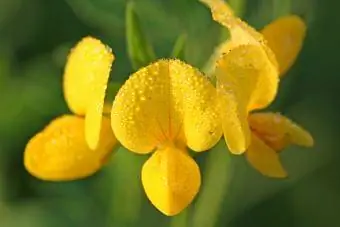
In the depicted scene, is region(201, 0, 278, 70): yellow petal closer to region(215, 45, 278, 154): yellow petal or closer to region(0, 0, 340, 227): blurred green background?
region(215, 45, 278, 154): yellow petal

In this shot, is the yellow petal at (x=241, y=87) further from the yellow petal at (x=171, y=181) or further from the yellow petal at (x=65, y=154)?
the yellow petal at (x=65, y=154)

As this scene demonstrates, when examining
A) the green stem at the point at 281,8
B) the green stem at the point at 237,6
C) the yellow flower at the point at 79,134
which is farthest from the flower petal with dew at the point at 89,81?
the green stem at the point at 281,8

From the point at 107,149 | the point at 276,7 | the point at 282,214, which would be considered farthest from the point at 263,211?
the point at 107,149

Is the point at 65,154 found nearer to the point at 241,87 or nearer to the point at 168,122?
the point at 168,122

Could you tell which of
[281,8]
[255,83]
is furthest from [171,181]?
[281,8]

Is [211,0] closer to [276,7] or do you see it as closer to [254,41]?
[254,41]

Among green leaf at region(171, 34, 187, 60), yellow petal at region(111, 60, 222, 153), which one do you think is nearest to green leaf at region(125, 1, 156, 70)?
green leaf at region(171, 34, 187, 60)
